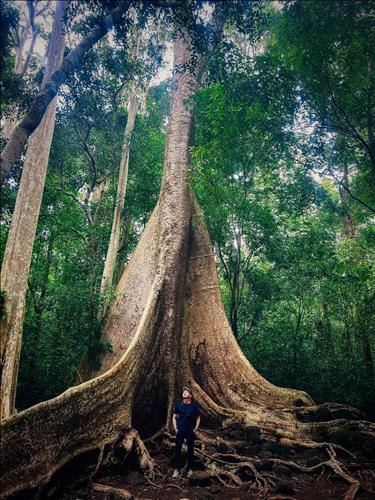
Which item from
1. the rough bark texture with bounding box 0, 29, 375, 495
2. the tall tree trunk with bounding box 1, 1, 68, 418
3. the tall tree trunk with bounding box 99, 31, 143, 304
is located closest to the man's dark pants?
the rough bark texture with bounding box 0, 29, 375, 495

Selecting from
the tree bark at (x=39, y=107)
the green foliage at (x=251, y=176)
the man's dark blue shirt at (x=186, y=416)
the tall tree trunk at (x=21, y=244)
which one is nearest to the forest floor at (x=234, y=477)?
the man's dark blue shirt at (x=186, y=416)

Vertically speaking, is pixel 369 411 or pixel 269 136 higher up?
pixel 269 136

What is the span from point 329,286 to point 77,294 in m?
7.51

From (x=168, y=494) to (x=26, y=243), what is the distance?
441 centimetres

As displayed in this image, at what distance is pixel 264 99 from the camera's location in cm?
589

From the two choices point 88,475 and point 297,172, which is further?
point 297,172

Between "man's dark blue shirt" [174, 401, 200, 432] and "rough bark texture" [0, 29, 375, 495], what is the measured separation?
0.80m

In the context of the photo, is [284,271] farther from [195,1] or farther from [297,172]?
[195,1]

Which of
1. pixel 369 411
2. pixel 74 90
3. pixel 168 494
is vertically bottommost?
pixel 168 494

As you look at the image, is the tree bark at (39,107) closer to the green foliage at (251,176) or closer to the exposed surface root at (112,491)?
the green foliage at (251,176)

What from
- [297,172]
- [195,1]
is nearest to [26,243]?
[195,1]

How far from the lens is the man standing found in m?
4.51

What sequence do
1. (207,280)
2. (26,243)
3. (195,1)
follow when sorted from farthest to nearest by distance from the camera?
(207,280) → (26,243) → (195,1)

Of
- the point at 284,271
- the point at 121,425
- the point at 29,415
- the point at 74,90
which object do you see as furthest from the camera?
the point at 284,271
